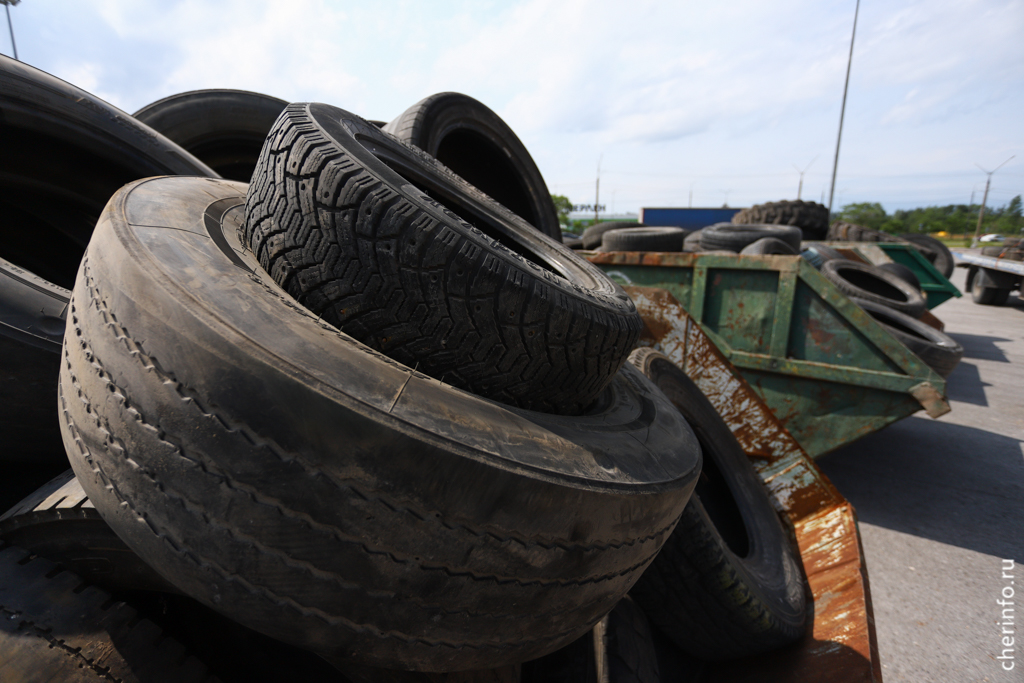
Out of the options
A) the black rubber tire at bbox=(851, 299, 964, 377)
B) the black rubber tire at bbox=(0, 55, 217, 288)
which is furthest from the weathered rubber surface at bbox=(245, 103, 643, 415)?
the black rubber tire at bbox=(851, 299, 964, 377)

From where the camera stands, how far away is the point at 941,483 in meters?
3.46

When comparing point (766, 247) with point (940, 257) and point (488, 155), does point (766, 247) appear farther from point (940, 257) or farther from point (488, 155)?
point (940, 257)

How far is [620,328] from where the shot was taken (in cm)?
121

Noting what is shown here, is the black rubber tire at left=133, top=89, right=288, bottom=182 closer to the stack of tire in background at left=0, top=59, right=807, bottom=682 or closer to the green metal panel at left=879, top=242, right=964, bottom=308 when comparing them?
the stack of tire in background at left=0, top=59, right=807, bottom=682

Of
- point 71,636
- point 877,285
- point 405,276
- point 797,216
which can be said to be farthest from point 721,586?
point 797,216

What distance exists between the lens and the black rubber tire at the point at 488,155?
95.8 inches

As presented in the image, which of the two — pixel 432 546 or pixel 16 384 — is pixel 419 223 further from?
pixel 16 384

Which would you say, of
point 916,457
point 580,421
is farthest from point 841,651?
point 916,457

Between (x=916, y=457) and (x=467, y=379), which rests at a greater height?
(x=467, y=379)

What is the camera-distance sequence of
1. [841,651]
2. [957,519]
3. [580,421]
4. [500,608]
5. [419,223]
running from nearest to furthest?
[500,608] < [419,223] < [580,421] < [841,651] < [957,519]

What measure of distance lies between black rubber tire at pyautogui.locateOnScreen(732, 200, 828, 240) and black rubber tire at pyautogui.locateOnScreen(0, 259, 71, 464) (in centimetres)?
978

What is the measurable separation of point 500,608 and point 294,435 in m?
0.43

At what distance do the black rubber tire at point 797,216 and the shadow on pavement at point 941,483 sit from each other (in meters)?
5.39

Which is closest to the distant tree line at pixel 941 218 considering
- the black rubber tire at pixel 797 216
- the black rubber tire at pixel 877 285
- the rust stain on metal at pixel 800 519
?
the black rubber tire at pixel 797 216
